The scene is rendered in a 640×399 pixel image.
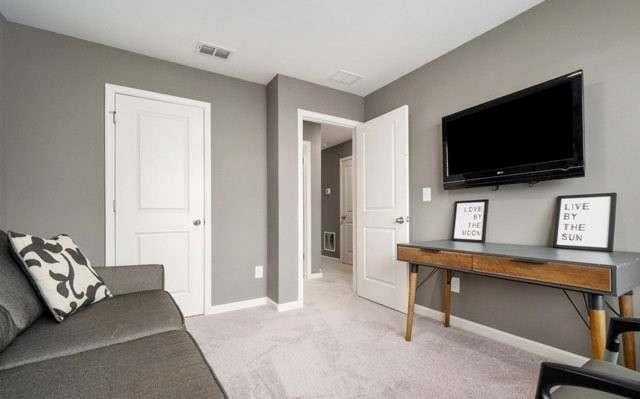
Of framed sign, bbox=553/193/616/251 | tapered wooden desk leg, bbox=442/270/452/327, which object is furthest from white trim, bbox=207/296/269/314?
framed sign, bbox=553/193/616/251

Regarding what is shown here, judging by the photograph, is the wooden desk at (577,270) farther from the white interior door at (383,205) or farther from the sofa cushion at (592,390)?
the white interior door at (383,205)

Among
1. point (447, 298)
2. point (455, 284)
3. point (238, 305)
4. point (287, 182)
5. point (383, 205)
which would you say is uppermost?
point (287, 182)

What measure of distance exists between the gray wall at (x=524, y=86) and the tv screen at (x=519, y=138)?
5.1 inches

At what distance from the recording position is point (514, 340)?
6.98ft

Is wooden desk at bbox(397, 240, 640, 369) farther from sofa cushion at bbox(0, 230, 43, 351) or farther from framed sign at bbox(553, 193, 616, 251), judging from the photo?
sofa cushion at bbox(0, 230, 43, 351)

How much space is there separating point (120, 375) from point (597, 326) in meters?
1.87

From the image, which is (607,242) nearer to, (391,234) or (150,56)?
(391,234)

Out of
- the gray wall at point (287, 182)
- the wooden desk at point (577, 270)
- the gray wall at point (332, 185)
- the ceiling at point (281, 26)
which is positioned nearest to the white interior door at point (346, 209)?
the gray wall at point (332, 185)

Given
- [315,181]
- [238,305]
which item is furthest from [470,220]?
[315,181]

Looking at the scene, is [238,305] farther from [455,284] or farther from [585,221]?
[585,221]

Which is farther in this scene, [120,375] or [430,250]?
[430,250]

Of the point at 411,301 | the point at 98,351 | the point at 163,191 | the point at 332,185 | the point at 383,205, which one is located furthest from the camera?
the point at 332,185

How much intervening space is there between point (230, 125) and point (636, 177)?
3.09 metres

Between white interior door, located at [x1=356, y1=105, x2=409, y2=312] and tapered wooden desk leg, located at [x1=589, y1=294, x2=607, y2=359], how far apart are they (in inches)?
60.0
